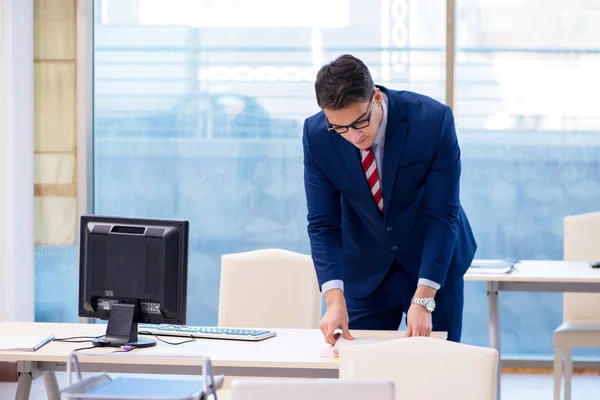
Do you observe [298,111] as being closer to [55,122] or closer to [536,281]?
[55,122]

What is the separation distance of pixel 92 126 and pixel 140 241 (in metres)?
2.86

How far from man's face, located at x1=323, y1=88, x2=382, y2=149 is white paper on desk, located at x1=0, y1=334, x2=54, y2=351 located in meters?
1.11

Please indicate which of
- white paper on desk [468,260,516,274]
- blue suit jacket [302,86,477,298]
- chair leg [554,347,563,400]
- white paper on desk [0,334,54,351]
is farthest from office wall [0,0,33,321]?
chair leg [554,347,563,400]

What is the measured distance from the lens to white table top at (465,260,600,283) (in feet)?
13.0

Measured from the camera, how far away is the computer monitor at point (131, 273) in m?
2.84

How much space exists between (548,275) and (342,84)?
77.0 inches

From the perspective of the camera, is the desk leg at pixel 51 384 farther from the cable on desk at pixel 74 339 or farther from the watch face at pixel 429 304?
the watch face at pixel 429 304

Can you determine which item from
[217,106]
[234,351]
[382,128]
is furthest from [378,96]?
[217,106]

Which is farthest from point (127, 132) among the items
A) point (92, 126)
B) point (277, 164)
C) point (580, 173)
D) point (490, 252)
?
point (580, 173)

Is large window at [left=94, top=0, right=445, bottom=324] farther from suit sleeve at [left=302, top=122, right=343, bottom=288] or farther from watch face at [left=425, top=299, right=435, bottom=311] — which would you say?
watch face at [left=425, top=299, right=435, bottom=311]

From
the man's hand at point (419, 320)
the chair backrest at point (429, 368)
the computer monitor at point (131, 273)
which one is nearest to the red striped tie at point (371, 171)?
the man's hand at point (419, 320)

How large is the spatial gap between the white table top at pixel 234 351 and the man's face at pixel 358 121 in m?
0.59

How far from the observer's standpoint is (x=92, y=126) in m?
5.55

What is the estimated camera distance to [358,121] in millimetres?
2543
